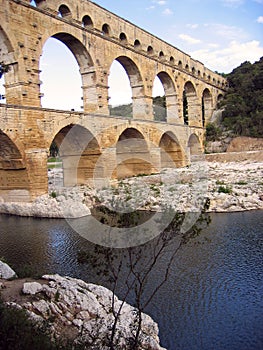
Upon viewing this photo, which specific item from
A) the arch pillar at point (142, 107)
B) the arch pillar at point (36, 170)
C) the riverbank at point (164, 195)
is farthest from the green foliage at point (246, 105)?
the arch pillar at point (36, 170)

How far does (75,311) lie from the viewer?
648cm

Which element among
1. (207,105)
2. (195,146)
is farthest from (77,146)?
(207,105)

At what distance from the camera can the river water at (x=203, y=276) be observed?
632cm

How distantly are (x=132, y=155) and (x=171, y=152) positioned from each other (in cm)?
521

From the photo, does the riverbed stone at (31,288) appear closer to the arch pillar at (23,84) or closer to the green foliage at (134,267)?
the green foliage at (134,267)

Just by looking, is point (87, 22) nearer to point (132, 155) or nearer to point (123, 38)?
point (123, 38)

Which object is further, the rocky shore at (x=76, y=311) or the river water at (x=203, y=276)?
the river water at (x=203, y=276)

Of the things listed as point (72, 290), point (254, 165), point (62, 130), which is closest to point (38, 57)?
point (62, 130)

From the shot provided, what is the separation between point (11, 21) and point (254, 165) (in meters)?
17.8

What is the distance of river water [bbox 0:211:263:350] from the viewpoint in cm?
632

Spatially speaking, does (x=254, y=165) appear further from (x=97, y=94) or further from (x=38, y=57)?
(x=38, y=57)

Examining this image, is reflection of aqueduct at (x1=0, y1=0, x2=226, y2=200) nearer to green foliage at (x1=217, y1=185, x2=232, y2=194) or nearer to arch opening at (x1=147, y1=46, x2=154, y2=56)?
arch opening at (x1=147, y1=46, x2=154, y2=56)

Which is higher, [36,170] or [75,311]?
[36,170]

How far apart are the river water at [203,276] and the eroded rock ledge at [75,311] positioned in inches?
24.0
